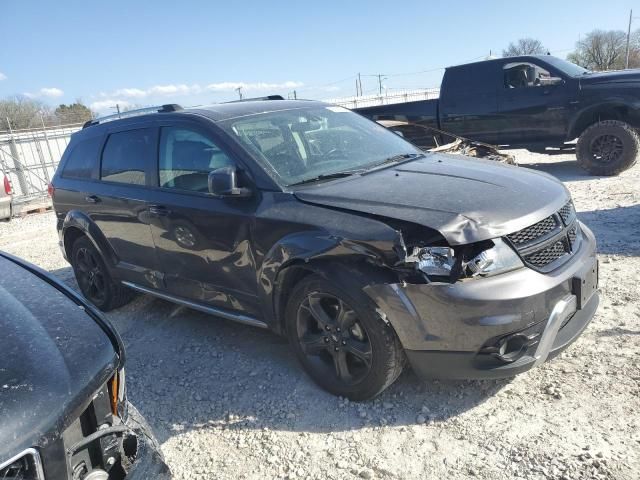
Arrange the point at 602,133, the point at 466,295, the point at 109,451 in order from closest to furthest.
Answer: the point at 109,451, the point at 466,295, the point at 602,133

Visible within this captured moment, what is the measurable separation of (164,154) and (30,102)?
37778 millimetres

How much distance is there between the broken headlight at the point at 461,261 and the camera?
2.67 m

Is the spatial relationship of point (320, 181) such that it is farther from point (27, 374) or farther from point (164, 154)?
point (27, 374)

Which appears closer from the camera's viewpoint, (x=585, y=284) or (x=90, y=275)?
(x=585, y=284)

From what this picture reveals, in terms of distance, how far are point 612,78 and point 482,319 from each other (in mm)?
7898

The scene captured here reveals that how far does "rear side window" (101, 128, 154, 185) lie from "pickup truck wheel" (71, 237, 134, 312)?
85 cm

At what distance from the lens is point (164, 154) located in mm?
4117

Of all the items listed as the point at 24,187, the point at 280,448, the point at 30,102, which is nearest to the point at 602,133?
the point at 280,448

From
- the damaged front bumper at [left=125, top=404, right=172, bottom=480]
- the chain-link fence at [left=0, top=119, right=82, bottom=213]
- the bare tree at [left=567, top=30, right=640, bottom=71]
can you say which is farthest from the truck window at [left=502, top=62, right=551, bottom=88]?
the bare tree at [left=567, top=30, right=640, bottom=71]

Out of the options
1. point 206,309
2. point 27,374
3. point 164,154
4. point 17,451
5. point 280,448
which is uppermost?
point 164,154

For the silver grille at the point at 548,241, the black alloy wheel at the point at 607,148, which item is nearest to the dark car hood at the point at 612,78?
the black alloy wheel at the point at 607,148

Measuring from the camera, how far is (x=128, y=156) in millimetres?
4488

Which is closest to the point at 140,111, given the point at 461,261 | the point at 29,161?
the point at 461,261

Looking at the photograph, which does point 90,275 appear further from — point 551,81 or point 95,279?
point 551,81
